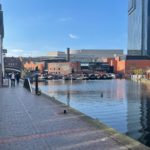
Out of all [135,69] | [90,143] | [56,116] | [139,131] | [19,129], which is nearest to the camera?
[90,143]

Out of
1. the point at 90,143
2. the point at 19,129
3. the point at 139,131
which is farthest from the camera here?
the point at 139,131

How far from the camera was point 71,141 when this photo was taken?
10750mm

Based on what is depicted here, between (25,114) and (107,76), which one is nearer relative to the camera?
(25,114)

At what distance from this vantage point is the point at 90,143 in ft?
34.3

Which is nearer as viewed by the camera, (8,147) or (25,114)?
(8,147)

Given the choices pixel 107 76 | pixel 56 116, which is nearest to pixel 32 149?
pixel 56 116

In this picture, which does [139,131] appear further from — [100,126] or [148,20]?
[148,20]

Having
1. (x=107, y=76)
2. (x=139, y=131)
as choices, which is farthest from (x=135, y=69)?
(x=139, y=131)

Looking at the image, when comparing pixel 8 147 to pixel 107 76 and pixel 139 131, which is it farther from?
pixel 107 76

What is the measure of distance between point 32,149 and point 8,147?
0.77 m

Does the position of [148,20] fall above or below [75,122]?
above

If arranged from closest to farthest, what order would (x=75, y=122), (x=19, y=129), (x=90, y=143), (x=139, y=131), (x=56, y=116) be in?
(x=90, y=143) → (x=19, y=129) → (x=75, y=122) → (x=56, y=116) → (x=139, y=131)

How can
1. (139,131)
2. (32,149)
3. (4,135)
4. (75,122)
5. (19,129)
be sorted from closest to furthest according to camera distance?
(32,149), (4,135), (19,129), (75,122), (139,131)

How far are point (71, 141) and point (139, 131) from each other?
8.80m
